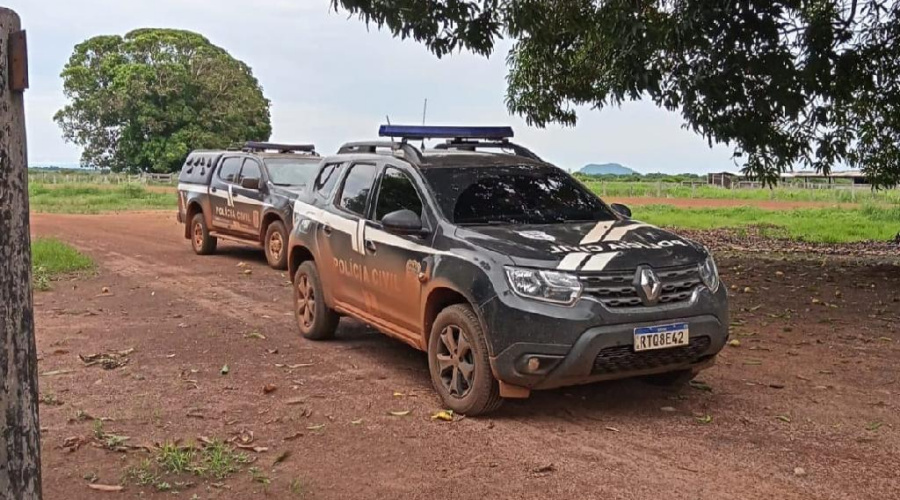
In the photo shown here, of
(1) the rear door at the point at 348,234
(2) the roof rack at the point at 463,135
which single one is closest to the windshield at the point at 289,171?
(1) the rear door at the point at 348,234

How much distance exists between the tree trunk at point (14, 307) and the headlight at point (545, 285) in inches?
115

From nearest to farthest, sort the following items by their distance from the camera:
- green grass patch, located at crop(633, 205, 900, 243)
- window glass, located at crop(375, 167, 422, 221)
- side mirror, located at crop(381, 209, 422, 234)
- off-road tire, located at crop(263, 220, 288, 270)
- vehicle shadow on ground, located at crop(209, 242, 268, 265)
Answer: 1. side mirror, located at crop(381, 209, 422, 234)
2. window glass, located at crop(375, 167, 422, 221)
3. off-road tire, located at crop(263, 220, 288, 270)
4. vehicle shadow on ground, located at crop(209, 242, 268, 265)
5. green grass patch, located at crop(633, 205, 900, 243)

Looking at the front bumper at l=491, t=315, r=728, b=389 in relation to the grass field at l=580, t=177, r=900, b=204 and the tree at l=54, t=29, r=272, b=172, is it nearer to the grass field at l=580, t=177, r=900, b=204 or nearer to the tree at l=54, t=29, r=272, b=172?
the grass field at l=580, t=177, r=900, b=204

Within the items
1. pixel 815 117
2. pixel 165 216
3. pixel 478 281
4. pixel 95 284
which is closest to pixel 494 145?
pixel 478 281

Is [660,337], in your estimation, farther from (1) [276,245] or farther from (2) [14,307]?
(1) [276,245]

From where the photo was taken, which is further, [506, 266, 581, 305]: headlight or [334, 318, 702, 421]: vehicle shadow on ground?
[334, 318, 702, 421]: vehicle shadow on ground

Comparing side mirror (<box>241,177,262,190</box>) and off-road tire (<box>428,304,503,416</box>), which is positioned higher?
side mirror (<box>241,177,262,190</box>)

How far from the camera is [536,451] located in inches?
189

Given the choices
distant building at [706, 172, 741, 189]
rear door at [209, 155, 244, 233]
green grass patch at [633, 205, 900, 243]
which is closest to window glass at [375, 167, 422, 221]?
Answer: rear door at [209, 155, 244, 233]

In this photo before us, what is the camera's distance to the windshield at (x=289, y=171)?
1333 centimetres

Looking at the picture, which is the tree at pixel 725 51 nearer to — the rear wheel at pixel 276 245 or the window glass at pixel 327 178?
the window glass at pixel 327 178

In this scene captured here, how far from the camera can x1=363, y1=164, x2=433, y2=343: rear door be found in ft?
19.7

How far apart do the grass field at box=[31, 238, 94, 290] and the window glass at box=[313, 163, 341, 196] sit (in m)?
5.09

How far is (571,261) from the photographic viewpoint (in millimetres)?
5152
